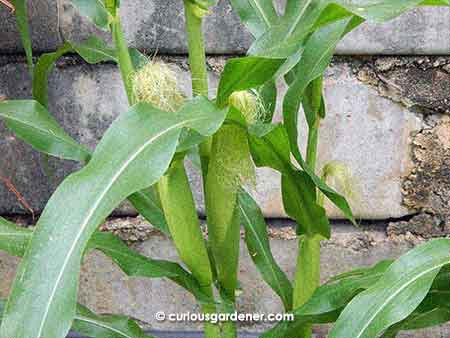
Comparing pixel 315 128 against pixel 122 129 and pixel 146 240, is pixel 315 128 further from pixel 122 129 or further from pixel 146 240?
pixel 146 240

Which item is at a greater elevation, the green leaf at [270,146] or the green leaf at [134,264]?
the green leaf at [270,146]

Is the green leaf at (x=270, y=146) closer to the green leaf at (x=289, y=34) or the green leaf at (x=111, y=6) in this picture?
the green leaf at (x=289, y=34)

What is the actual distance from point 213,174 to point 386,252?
1.77 ft

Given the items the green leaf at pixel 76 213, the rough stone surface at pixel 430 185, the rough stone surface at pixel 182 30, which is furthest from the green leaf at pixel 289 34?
the rough stone surface at pixel 430 185

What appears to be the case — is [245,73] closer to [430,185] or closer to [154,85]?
[154,85]

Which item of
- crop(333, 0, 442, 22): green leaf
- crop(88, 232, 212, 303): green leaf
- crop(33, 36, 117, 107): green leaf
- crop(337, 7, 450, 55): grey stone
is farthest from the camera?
crop(337, 7, 450, 55): grey stone

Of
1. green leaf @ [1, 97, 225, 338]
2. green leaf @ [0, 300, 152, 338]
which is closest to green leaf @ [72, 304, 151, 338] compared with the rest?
green leaf @ [0, 300, 152, 338]

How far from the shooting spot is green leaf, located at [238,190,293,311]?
3.23 feet

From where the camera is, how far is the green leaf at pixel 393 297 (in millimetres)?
704

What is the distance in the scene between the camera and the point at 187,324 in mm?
1300

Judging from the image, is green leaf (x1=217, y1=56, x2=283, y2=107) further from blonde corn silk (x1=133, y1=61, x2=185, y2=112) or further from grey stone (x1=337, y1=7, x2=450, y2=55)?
grey stone (x1=337, y1=7, x2=450, y2=55)

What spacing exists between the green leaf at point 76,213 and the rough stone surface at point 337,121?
21.9 inches

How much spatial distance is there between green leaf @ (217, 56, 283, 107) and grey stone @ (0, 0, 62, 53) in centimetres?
56

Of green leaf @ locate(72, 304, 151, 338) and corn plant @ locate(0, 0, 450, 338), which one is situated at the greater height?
corn plant @ locate(0, 0, 450, 338)
